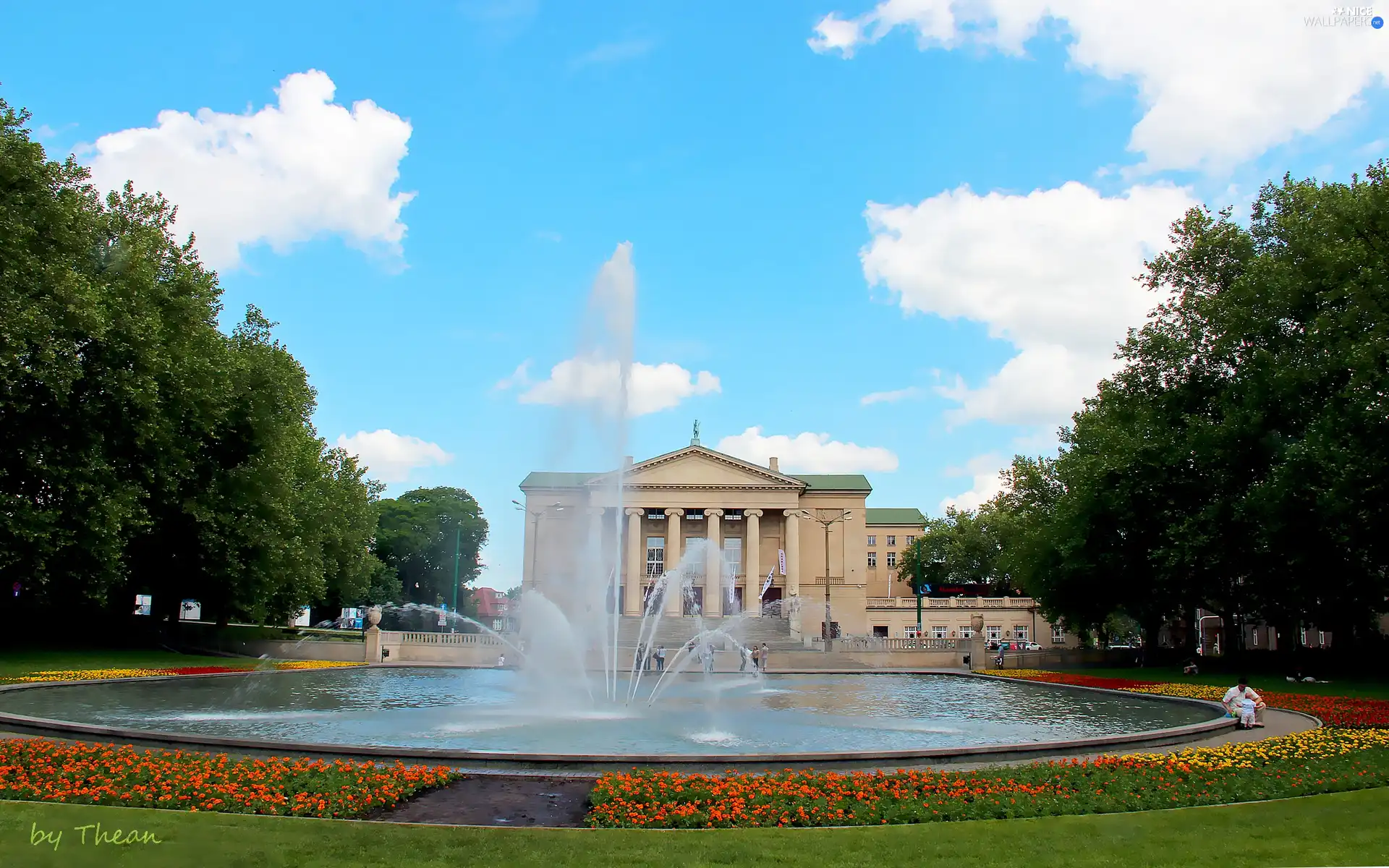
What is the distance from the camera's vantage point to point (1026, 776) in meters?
12.8

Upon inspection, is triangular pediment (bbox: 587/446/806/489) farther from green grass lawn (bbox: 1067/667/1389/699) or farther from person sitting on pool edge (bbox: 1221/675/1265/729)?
person sitting on pool edge (bbox: 1221/675/1265/729)

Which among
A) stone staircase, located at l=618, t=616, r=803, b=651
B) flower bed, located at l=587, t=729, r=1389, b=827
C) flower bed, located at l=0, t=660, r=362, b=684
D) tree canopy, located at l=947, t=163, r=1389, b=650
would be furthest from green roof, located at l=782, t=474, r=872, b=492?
flower bed, located at l=587, t=729, r=1389, b=827

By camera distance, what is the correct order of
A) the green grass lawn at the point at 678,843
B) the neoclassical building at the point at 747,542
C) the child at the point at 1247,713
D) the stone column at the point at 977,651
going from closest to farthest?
the green grass lawn at the point at 678,843
the child at the point at 1247,713
the stone column at the point at 977,651
the neoclassical building at the point at 747,542

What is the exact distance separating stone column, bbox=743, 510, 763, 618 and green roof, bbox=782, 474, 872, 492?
255 inches

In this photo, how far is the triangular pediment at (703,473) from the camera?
84375mm

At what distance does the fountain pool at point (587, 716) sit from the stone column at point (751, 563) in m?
47.1

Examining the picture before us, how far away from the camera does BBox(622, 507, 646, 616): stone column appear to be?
8244 cm

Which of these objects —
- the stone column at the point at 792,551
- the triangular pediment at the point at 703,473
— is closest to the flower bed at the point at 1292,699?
the stone column at the point at 792,551

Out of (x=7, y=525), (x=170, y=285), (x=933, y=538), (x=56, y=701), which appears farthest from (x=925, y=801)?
(x=933, y=538)

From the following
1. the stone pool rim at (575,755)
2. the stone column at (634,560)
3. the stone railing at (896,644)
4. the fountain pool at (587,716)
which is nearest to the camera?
the stone pool rim at (575,755)

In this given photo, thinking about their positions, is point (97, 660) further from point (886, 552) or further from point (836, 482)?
point (886, 552)

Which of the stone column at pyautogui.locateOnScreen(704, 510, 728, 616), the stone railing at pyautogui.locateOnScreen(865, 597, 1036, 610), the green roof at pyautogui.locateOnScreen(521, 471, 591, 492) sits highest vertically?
the green roof at pyautogui.locateOnScreen(521, 471, 591, 492)

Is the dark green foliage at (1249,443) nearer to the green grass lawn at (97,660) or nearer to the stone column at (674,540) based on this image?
the stone column at (674,540)

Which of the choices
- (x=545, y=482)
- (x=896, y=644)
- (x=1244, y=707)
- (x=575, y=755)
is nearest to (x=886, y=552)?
(x=545, y=482)
